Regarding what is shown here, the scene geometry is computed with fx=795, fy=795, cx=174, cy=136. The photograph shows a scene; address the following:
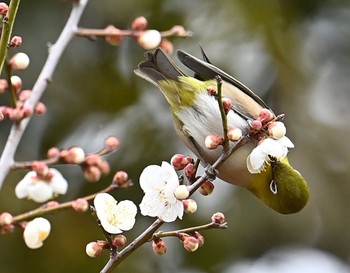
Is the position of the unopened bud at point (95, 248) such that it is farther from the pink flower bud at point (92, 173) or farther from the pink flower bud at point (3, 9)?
the pink flower bud at point (3, 9)

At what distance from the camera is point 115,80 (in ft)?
15.9

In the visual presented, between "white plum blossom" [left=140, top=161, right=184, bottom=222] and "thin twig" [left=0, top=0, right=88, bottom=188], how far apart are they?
0.95 feet

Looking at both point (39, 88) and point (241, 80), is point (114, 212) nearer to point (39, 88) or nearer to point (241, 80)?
point (39, 88)

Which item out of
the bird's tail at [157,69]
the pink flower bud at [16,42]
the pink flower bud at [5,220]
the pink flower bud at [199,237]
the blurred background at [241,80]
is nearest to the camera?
the pink flower bud at [5,220]

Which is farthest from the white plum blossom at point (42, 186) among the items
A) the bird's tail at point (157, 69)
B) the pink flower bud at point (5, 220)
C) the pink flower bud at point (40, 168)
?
the bird's tail at point (157, 69)

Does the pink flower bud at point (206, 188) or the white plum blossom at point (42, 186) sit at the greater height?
the white plum blossom at point (42, 186)

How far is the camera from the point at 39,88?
1.46 m

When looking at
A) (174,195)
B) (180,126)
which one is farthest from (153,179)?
(180,126)

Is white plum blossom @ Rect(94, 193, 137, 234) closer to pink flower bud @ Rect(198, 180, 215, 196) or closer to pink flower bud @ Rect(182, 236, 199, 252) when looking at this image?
pink flower bud @ Rect(182, 236, 199, 252)

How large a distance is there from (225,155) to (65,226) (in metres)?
2.79

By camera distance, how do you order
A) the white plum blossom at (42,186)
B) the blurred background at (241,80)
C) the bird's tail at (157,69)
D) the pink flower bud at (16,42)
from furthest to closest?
the blurred background at (241,80) → the bird's tail at (157,69) → the pink flower bud at (16,42) → the white plum blossom at (42,186)

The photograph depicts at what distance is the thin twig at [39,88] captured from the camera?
1302 mm

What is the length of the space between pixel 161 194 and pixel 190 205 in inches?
2.6

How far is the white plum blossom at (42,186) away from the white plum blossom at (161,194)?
0.25 m
